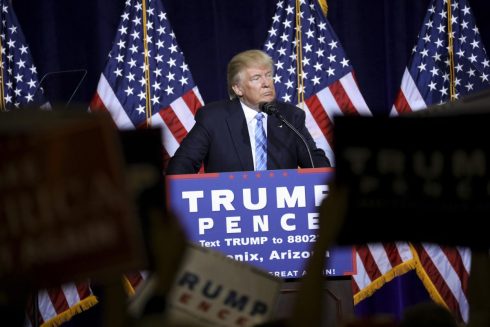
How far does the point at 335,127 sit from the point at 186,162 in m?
3.03

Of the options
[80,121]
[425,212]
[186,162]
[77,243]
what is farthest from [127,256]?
[186,162]

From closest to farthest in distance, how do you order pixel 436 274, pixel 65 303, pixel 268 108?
pixel 268 108 → pixel 65 303 → pixel 436 274

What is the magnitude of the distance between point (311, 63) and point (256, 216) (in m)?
2.42

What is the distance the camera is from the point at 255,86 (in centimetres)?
546

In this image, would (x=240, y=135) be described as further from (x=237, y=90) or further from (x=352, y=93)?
(x=352, y=93)

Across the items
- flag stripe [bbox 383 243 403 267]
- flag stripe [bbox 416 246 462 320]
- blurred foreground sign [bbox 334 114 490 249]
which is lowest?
flag stripe [bbox 416 246 462 320]

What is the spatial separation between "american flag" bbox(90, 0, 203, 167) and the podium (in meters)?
2.00

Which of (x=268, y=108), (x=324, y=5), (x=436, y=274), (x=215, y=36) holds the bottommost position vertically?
(x=436, y=274)

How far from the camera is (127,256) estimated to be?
1.87 metres

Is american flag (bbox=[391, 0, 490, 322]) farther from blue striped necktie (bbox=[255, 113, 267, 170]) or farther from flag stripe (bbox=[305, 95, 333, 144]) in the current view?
blue striped necktie (bbox=[255, 113, 267, 170])

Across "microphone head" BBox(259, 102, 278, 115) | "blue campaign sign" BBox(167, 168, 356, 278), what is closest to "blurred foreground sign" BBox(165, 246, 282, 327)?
"blue campaign sign" BBox(167, 168, 356, 278)

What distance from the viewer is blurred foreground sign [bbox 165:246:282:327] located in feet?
7.11

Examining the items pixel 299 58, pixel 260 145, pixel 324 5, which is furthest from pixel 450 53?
pixel 260 145

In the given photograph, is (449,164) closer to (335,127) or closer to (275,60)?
(335,127)
